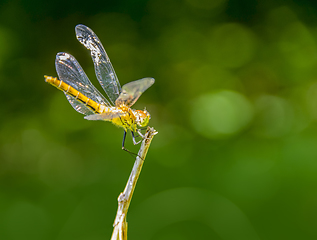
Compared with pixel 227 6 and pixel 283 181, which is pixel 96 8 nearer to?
pixel 227 6

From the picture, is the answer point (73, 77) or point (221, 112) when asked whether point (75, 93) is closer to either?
point (73, 77)

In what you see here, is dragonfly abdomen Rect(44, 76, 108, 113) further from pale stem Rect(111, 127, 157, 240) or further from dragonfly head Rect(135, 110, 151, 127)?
pale stem Rect(111, 127, 157, 240)

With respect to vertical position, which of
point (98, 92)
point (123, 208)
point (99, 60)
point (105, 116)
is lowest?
point (123, 208)

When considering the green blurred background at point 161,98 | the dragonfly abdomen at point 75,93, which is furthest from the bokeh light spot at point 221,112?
the dragonfly abdomen at point 75,93

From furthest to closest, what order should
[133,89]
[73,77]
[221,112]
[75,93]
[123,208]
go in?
1. [221,112]
2. [73,77]
3. [75,93]
4. [133,89]
5. [123,208]

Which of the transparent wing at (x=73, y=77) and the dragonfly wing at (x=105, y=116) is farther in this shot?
the transparent wing at (x=73, y=77)

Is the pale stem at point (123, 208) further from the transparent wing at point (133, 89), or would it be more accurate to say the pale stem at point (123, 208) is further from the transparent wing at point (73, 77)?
the transparent wing at point (73, 77)

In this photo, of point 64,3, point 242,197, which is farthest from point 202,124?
point 64,3

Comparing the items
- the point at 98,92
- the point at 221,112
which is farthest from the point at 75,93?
the point at 221,112
